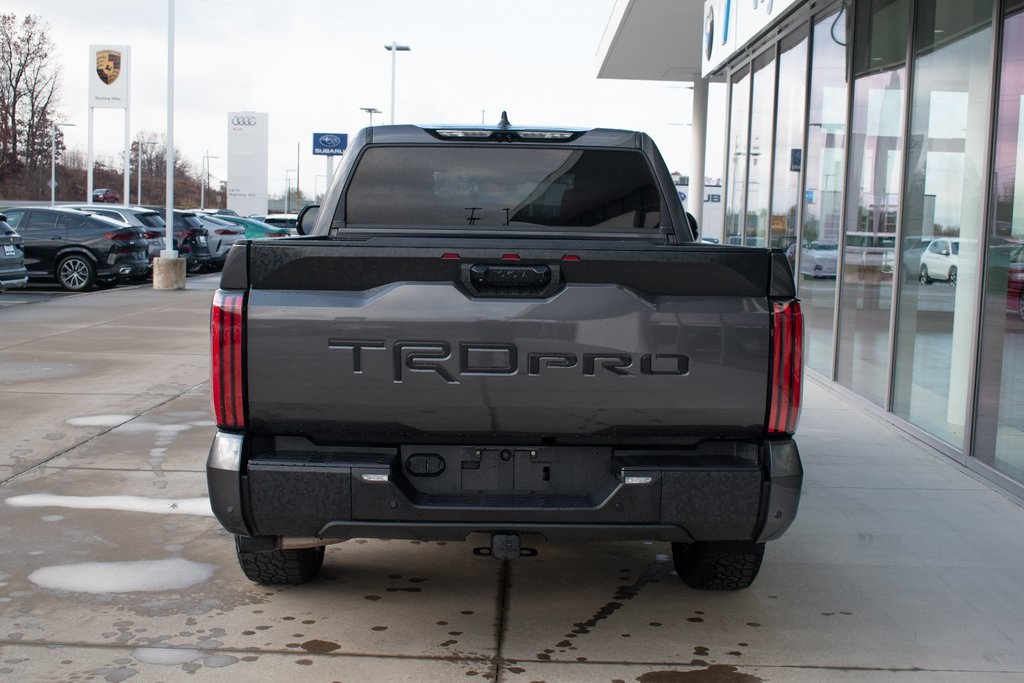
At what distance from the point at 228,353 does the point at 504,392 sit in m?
0.96

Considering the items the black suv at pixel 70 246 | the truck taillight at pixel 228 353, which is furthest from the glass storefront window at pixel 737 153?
the truck taillight at pixel 228 353

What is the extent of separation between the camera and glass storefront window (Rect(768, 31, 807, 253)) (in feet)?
40.7

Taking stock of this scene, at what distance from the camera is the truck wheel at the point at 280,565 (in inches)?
196

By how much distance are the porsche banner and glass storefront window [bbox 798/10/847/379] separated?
4300 centimetres

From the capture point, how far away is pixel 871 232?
9797 millimetres

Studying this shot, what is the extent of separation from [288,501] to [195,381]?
7.58m

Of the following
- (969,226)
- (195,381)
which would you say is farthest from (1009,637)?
(195,381)

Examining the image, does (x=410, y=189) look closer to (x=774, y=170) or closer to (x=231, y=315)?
(x=231, y=315)

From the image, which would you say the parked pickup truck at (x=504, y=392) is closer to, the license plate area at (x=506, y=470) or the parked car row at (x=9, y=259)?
the license plate area at (x=506, y=470)

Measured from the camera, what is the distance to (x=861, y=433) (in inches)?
352

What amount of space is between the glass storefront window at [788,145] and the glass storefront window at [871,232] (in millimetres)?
1771

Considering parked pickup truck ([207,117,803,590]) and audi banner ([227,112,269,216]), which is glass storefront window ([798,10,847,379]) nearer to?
parked pickup truck ([207,117,803,590])

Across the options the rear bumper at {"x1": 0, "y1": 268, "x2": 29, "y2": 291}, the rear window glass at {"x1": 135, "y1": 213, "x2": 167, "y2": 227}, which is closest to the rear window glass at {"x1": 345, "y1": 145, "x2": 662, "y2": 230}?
the rear bumper at {"x1": 0, "y1": 268, "x2": 29, "y2": 291}

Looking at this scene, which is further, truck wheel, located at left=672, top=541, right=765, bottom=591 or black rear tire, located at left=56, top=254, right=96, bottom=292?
black rear tire, located at left=56, top=254, right=96, bottom=292
